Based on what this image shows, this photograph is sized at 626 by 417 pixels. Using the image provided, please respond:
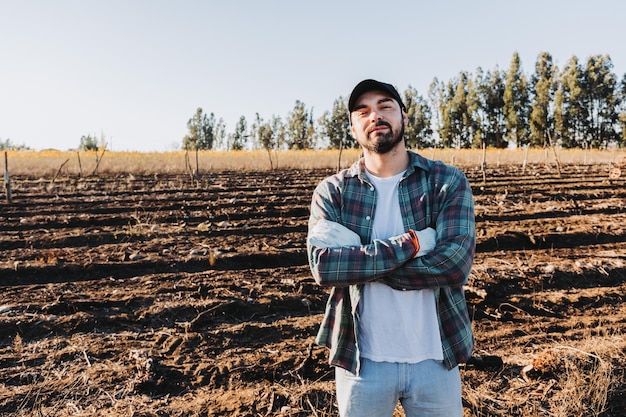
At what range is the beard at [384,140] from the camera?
174 cm

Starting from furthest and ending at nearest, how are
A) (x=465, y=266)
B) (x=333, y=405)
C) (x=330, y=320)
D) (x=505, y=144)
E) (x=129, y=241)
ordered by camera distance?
(x=505, y=144) → (x=129, y=241) → (x=333, y=405) → (x=330, y=320) → (x=465, y=266)

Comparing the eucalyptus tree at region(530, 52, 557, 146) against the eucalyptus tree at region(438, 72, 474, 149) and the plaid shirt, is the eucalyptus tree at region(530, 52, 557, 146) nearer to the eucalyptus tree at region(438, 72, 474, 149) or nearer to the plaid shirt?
the eucalyptus tree at region(438, 72, 474, 149)

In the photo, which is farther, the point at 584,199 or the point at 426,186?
the point at 584,199

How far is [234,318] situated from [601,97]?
5044cm

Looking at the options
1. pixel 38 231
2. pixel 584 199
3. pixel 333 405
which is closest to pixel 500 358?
pixel 333 405

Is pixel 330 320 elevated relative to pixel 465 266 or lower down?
lower down

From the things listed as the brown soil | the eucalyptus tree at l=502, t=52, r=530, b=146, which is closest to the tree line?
the eucalyptus tree at l=502, t=52, r=530, b=146

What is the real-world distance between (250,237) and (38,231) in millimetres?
3480

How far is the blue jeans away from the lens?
1611 mm

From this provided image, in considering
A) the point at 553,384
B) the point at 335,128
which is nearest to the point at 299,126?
the point at 335,128

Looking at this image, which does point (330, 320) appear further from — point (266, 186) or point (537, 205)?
point (266, 186)

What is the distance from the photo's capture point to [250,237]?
7086mm

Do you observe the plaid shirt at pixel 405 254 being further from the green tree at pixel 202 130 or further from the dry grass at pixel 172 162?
the green tree at pixel 202 130

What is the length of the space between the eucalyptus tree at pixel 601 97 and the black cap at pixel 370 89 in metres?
49.5
